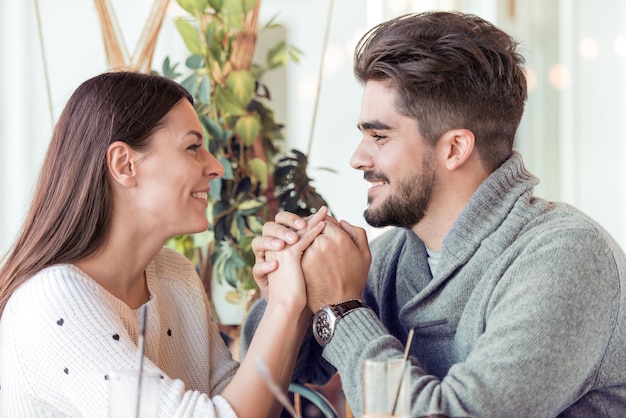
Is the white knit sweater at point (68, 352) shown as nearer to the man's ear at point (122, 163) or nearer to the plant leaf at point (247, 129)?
the man's ear at point (122, 163)

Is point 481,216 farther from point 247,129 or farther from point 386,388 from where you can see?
point 247,129

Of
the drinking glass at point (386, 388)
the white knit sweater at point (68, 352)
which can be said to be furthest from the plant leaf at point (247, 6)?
the drinking glass at point (386, 388)

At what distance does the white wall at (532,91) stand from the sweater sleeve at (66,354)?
2.03 m

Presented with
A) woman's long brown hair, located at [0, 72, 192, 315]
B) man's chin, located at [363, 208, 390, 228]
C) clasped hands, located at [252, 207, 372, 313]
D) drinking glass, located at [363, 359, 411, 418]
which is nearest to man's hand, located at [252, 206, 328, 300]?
clasped hands, located at [252, 207, 372, 313]

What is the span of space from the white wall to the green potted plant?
0.62 meters

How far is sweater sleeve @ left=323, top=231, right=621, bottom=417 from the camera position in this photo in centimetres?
136

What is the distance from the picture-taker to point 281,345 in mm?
1595

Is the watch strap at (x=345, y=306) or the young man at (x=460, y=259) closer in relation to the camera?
the young man at (x=460, y=259)

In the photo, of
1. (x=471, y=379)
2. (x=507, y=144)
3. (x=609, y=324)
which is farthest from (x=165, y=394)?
(x=507, y=144)

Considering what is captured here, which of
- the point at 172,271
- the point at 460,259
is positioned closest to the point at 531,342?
the point at 460,259

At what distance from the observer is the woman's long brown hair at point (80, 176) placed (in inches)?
63.7

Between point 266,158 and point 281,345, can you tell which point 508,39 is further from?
point 266,158

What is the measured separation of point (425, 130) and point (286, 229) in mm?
354

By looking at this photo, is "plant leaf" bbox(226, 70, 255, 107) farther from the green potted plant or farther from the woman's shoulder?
the woman's shoulder
